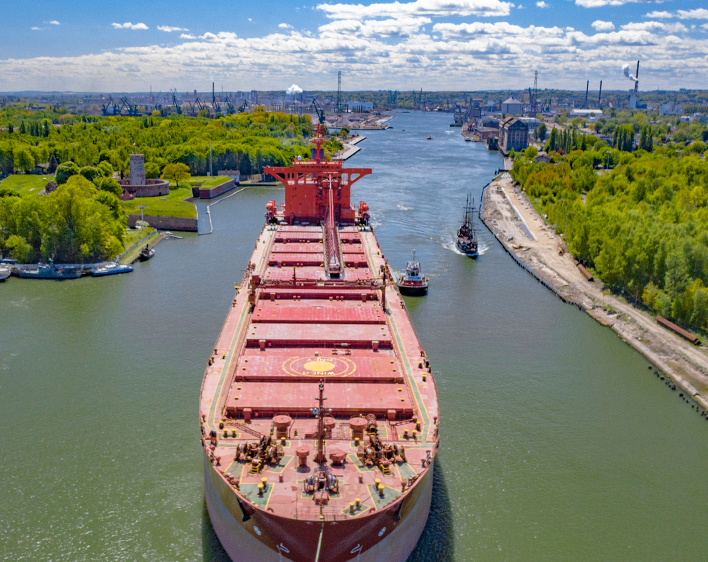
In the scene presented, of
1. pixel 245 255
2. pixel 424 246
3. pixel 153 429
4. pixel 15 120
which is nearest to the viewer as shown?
pixel 153 429

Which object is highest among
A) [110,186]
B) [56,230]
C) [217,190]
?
[110,186]

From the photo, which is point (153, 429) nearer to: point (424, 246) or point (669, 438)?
point (669, 438)

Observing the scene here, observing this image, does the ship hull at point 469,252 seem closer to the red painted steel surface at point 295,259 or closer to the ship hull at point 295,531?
the red painted steel surface at point 295,259

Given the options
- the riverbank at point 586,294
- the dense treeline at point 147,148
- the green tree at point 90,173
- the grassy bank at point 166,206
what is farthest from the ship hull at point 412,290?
the dense treeline at point 147,148

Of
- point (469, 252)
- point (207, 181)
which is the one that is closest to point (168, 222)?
point (207, 181)

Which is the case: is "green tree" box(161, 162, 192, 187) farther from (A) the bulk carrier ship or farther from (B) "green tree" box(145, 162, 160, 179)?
(A) the bulk carrier ship

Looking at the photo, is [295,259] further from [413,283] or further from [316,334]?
[316,334]

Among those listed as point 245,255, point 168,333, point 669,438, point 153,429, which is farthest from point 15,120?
point 669,438

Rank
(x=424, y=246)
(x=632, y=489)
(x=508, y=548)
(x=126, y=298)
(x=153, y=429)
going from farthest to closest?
1. (x=424, y=246)
2. (x=126, y=298)
3. (x=153, y=429)
4. (x=632, y=489)
5. (x=508, y=548)
